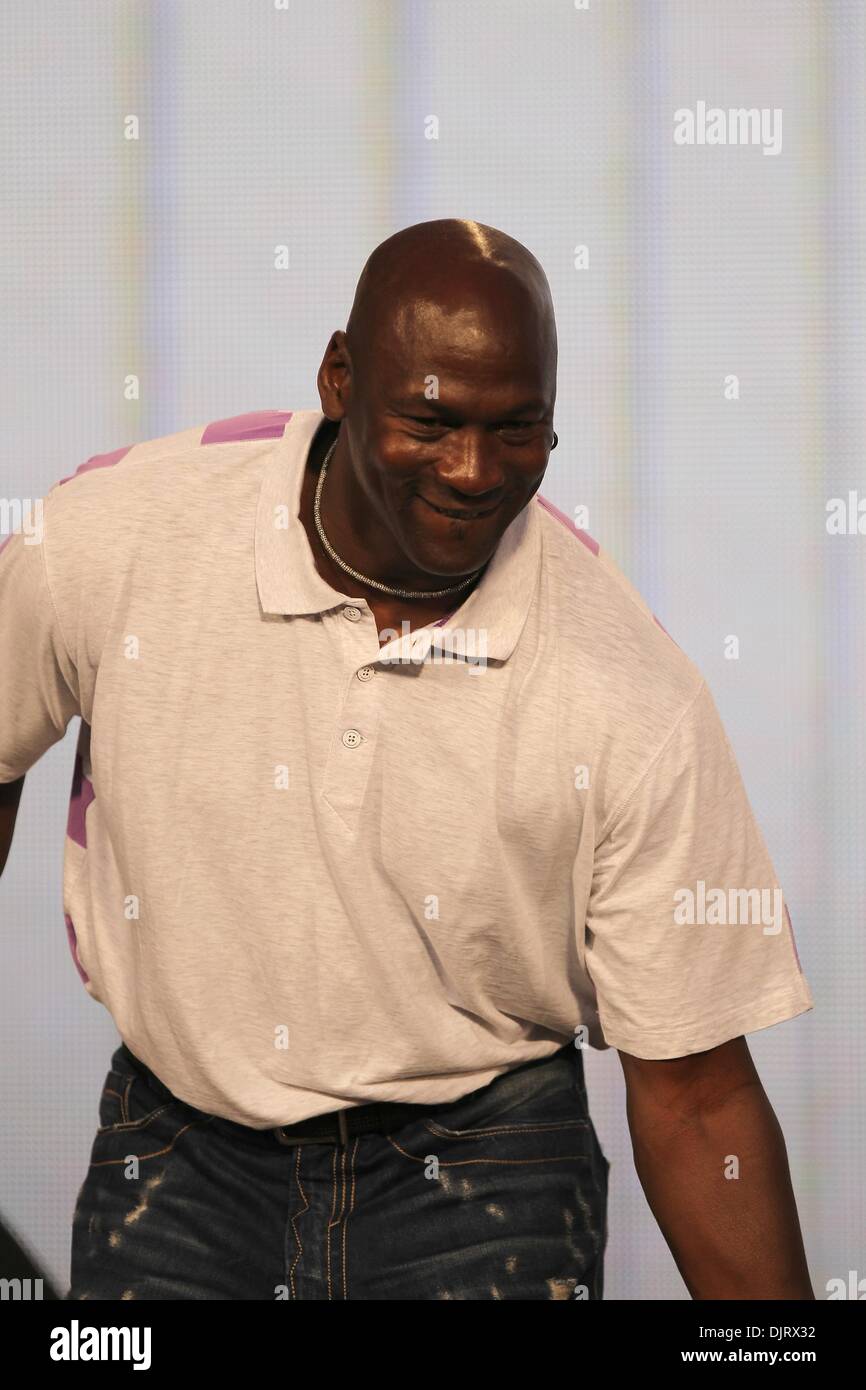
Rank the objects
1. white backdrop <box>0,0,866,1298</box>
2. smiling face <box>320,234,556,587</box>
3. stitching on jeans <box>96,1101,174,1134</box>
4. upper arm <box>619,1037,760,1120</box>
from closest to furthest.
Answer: smiling face <box>320,234,556,587</box> < upper arm <box>619,1037,760,1120</box> < stitching on jeans <box>96,1101,174,1134</box> < white backdrop <box>0,0,866,1298</box>

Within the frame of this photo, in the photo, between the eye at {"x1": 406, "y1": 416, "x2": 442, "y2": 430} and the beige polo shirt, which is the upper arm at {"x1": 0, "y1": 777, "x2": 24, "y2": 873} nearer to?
the beige polo shirt

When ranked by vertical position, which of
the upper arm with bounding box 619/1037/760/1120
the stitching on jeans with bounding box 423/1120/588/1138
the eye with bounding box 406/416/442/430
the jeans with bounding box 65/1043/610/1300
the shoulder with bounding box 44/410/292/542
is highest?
the eye with bounding box 406/416/442/430

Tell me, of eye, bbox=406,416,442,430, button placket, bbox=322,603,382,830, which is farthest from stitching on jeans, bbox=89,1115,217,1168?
eye, bbox=406,416,442,430

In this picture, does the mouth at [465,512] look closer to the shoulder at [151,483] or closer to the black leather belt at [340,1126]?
the shoulder at [151,483]

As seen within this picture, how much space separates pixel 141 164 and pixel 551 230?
409mm

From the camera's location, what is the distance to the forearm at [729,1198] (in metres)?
1.00

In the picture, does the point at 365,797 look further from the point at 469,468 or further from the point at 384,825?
the point at 469,468

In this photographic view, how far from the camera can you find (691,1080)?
1.03m

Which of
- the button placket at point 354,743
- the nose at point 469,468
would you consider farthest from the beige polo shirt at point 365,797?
the nose at point 469,468

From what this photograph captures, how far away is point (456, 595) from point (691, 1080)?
0.32 meters

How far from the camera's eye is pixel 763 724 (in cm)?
172

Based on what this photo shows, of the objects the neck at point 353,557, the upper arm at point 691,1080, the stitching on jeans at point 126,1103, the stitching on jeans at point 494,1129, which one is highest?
the neck at point 353,557

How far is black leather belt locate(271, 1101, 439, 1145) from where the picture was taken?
109 centimetres
